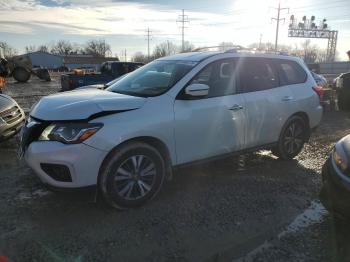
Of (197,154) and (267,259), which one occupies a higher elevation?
(197,154)

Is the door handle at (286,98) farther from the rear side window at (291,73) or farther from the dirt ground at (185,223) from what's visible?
the dirt ground at (185,223)

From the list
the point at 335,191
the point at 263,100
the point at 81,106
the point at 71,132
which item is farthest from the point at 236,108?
the point at 71,132

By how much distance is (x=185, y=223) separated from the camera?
371 cm

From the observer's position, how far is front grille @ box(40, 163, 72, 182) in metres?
3.55

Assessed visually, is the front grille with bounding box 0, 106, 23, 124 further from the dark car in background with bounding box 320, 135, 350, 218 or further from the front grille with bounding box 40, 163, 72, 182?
the dark car in background with bounding box 320, 135, 350, 218

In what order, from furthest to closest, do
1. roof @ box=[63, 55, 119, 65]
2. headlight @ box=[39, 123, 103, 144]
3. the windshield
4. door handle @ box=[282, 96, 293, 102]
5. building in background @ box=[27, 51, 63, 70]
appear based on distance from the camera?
building in background @ box=[27, 51, 63, 70] → roof @ box=[63, 55, 119, 65] → door handle @ box=[282, 96, 293, 102] → the windshield → headlight @ box=[39, 123, 103, 144]

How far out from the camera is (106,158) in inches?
146

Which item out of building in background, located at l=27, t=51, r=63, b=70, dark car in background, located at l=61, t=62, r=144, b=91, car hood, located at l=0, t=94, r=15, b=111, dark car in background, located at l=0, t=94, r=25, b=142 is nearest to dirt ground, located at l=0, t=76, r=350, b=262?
dark car in background, located at l=0, t=94, r=25, b=142

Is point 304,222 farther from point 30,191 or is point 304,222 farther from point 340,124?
point 340,124

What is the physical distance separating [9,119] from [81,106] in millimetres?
2817

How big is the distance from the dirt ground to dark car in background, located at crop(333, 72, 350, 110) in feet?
23.0

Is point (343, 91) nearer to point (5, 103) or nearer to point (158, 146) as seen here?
point (158, 146)

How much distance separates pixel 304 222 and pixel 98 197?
7.70 feet

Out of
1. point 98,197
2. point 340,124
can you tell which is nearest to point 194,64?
point 98,197
